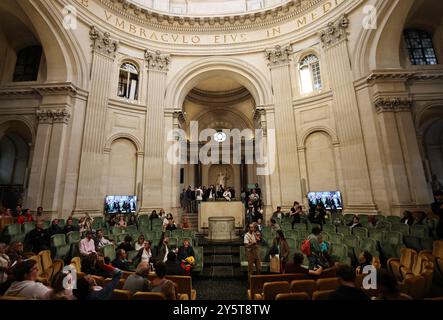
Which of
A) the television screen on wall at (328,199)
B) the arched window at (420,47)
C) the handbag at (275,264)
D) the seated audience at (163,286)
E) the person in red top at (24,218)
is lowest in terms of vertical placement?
the handbag at (275,264)

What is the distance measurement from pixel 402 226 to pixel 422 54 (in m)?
10.1

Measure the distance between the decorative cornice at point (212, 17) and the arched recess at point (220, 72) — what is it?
240 centimetres

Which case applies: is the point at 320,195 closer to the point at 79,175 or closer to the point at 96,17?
the point at 79,175

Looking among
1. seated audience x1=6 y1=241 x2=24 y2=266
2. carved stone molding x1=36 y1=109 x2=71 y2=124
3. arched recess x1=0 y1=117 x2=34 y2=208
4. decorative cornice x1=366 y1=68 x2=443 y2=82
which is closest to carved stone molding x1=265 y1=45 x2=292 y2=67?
decorative cornice x1=366 y1=68 x2=443 y2=82

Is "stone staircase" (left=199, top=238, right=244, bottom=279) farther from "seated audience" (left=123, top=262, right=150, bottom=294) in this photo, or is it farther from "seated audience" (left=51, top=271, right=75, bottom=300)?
"seated audience" (left=51, top=271, right=75, bottom=300)

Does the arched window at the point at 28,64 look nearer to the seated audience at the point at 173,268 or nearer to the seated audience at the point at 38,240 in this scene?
the seated audience at the point at 38,240

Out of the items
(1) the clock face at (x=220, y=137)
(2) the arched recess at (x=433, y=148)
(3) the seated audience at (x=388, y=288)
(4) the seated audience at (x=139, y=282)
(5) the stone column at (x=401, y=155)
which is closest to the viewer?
(3) the seated audience at (x=388, y=288)

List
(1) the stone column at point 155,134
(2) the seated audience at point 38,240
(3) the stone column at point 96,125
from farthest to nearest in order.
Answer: (1) the stone column at point 155,134
(3) the stone column at point 96,125
(2) the seated audience at point 38,240

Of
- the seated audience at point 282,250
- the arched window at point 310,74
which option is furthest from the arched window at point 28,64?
the arched window at point 310,74

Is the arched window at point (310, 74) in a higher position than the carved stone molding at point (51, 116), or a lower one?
higher

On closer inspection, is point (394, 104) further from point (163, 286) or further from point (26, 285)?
point (26, 285)

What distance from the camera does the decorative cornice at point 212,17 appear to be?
42.8 ft
